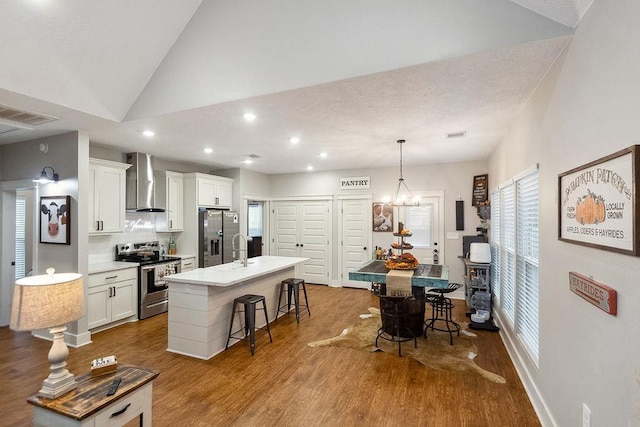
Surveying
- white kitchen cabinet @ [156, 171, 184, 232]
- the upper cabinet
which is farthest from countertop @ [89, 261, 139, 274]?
the upper cabinet

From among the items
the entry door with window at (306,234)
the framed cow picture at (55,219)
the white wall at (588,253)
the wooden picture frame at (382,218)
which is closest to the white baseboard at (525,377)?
the white wall at (588,253)

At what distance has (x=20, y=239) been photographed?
4742 mm

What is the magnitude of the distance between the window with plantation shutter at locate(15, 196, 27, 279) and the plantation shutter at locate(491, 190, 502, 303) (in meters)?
7.12

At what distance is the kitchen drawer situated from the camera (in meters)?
4.12

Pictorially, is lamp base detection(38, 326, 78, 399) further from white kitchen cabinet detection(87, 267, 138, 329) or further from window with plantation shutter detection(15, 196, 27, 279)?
window with plantation shutter detection(15, 196, 27, 279)

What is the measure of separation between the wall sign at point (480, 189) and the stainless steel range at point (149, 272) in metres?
5.49

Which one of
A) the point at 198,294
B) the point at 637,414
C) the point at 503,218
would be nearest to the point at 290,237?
the point at 198,294

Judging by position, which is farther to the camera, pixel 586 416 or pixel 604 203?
pixel 586 416

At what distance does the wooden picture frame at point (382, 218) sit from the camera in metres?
6.58

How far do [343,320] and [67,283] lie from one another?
3690 mm

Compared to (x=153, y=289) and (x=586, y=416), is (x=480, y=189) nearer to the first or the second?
(x=586, y=416)

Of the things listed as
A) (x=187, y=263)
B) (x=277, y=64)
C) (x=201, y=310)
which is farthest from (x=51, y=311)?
(x=187, y=263)

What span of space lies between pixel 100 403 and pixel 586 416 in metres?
2.62

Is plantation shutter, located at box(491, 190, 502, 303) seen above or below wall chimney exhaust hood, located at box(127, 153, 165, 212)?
below
